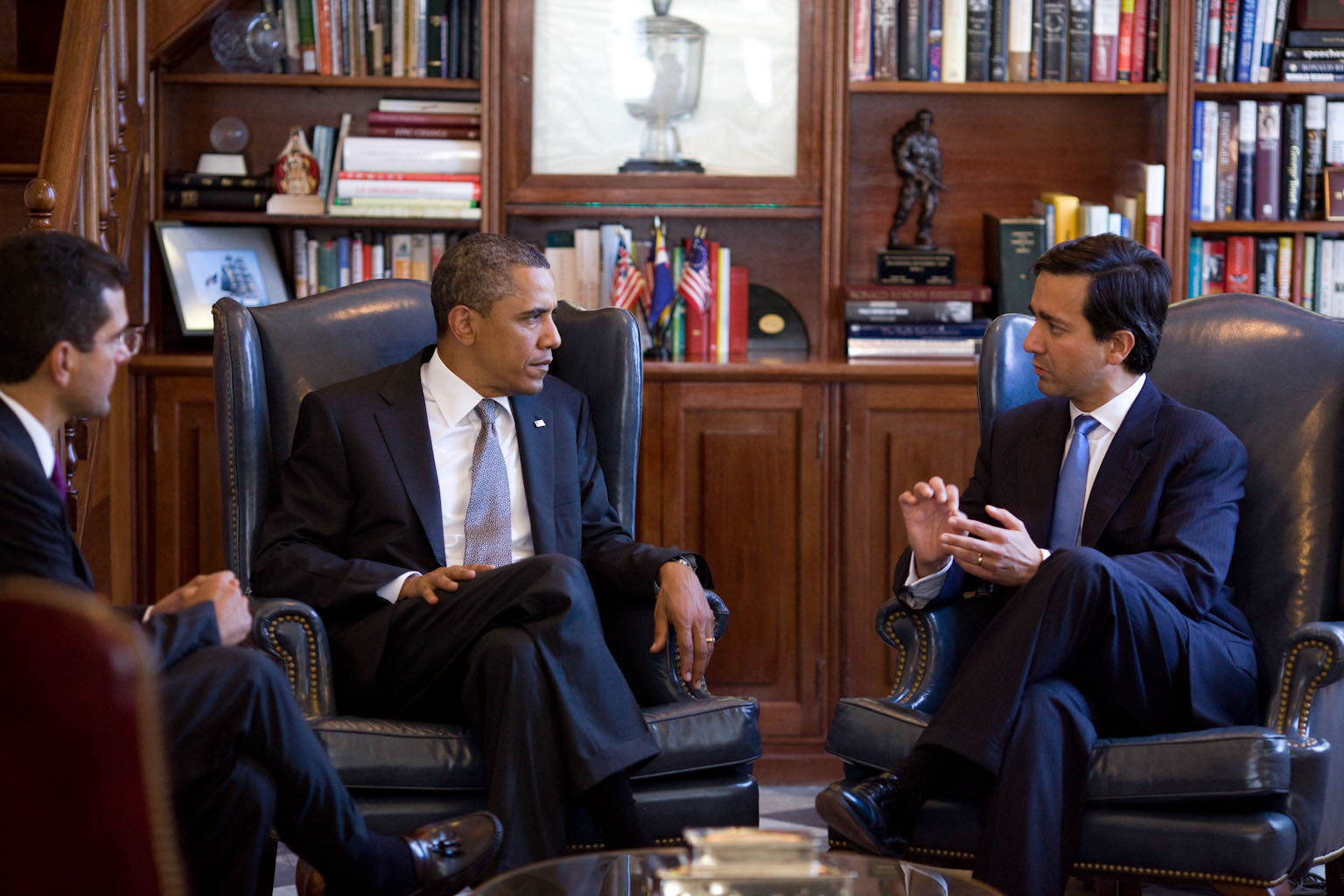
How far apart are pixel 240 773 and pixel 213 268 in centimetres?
229

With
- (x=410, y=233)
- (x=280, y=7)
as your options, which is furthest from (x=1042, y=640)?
(x=280, y=7)

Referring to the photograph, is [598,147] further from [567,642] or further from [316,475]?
[567,642]

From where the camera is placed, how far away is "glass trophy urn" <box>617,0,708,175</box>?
398 centimetres

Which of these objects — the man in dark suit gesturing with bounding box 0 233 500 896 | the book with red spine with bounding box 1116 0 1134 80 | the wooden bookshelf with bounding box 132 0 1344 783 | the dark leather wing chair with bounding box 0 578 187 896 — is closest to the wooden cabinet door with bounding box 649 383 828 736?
the wooden bookshelf with bounding box 132 0 1344 783

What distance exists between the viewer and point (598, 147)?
157 inches

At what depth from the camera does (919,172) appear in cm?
404

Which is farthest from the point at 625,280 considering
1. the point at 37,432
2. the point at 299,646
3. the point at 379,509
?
the point at 37,432

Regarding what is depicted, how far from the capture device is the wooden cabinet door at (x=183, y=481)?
3.72 meters

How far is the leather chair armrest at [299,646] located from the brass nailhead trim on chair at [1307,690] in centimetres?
146

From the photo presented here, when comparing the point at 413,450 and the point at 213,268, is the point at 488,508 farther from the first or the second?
the point at 213,268

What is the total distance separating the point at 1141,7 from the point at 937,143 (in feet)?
2.01

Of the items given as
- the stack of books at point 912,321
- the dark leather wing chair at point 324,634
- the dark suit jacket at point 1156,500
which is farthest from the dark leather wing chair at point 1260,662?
the stack of books at point 912,321

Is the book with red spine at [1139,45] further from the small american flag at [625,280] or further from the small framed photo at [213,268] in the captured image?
the small framed photo at [213,268]

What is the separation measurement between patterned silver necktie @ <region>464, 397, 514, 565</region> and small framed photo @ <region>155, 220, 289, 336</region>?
1.41 m
